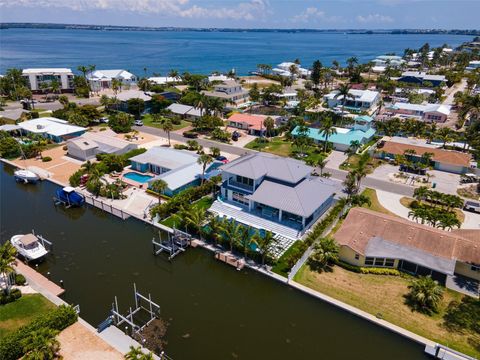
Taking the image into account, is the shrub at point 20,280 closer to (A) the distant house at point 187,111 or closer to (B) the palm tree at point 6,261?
(B) the palm tree at point 6,261

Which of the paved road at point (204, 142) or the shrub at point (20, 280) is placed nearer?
the shrub at point (20, 280)

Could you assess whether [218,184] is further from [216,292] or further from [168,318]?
[168,318]

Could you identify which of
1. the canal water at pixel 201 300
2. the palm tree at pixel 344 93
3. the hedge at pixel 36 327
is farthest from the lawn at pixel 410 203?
the palm tree at pixel 344 93

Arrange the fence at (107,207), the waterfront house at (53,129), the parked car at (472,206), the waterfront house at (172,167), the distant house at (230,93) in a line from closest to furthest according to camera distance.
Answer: the fence at (107,207)
the parked car at (472,206)
the waterfront house at (172,167)
the waterfront house at (53,129)
the distant house at (230,93)

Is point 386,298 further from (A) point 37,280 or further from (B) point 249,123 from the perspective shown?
(B) point 249,123

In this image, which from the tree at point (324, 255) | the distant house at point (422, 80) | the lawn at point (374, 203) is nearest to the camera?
the tree at point (324, 255)

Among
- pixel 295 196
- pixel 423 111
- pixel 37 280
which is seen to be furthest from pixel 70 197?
pixel 423 111
